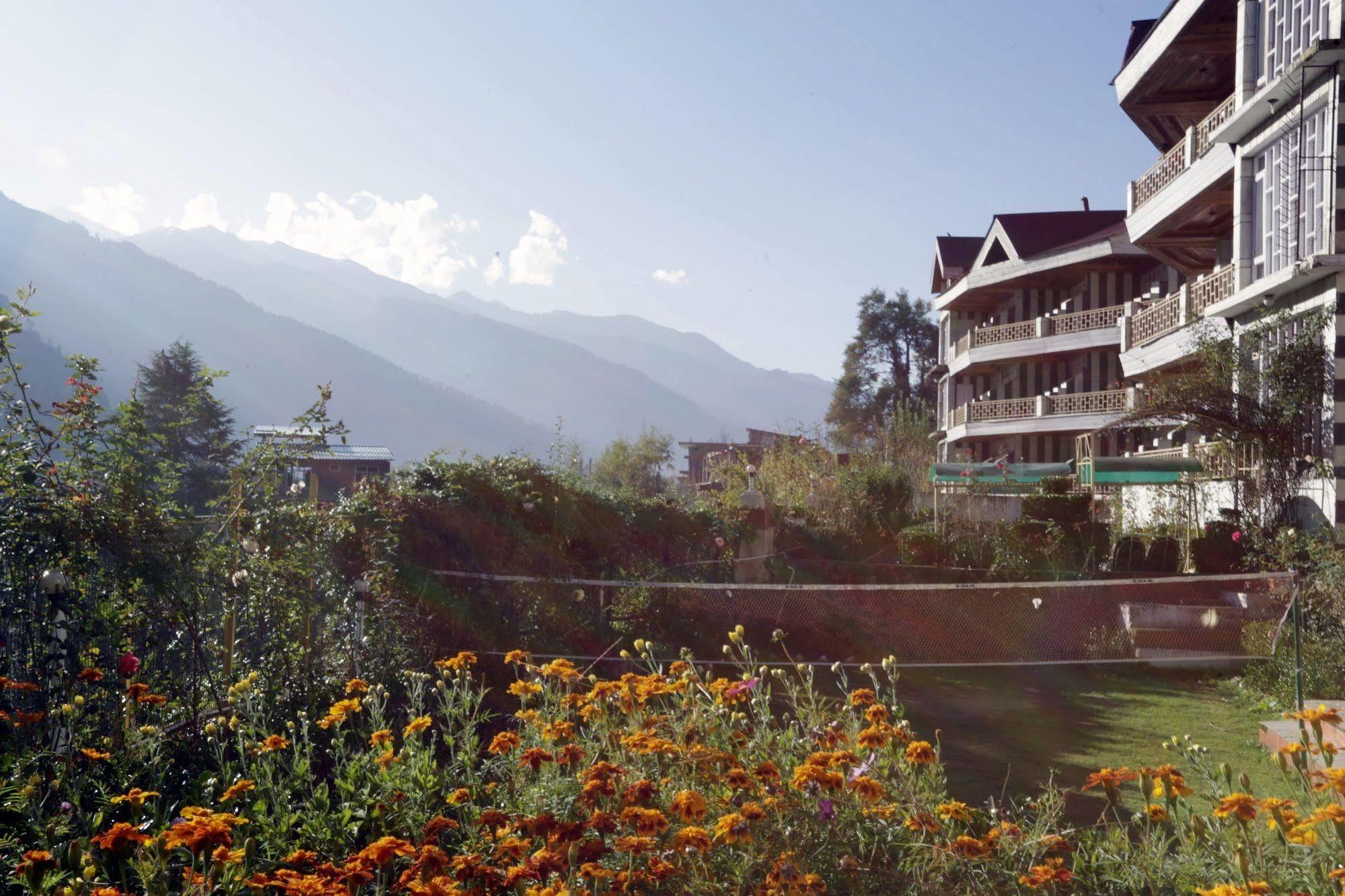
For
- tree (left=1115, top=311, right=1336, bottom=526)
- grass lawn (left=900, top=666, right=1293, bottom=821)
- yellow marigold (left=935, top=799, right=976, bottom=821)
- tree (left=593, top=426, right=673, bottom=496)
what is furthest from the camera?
tree (left=593, top=426, right=673, bottom=496)

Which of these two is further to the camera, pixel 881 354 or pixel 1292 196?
pixel 881 354

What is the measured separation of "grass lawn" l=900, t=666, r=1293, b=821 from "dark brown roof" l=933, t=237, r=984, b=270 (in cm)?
3827

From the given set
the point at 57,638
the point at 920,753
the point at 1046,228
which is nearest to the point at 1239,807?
the point at 920,753

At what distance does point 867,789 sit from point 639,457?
6015cm

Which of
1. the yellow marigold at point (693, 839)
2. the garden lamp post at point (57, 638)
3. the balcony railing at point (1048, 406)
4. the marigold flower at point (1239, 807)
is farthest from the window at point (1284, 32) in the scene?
the garden lamp post at point (57, 638)

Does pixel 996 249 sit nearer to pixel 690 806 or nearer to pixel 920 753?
pixel 920 753

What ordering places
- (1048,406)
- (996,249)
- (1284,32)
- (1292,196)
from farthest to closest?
(996,249) → (1048,406) → (1284,32) → (1292,196)

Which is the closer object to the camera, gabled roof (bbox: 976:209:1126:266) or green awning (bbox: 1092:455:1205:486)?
green awning (bbox: 1092:455:1205:486)

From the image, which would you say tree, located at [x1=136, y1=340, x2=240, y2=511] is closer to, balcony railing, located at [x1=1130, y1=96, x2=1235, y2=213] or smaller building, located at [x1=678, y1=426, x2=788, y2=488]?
smaller building, located at [x1=678, y1=426, x2=788, y2=488]

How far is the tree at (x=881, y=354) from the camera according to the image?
68250 millimetres

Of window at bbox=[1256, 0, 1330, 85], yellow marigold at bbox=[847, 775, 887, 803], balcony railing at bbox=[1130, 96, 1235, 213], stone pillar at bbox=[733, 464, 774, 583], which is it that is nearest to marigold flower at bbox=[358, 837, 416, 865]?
yellow marigold at bbox=[847, 775, 887, 803]

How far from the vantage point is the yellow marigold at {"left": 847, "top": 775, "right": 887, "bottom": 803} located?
358cm

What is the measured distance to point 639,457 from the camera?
209 ft

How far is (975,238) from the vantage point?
160ft
